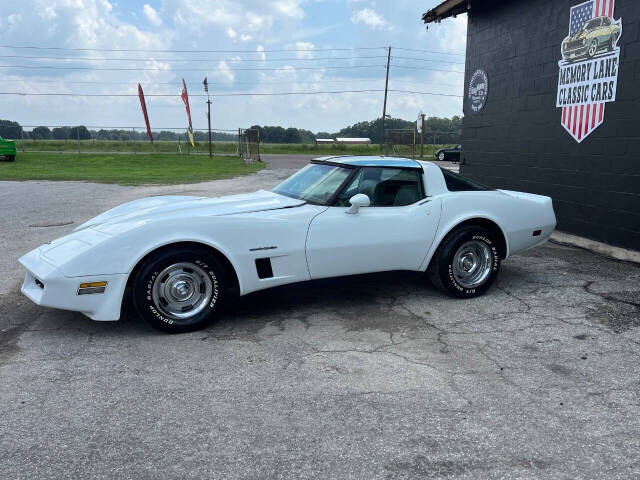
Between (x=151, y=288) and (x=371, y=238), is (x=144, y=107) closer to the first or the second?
(x=371, y=238)

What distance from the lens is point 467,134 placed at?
397 inches

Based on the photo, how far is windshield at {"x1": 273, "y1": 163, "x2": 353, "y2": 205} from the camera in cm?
448

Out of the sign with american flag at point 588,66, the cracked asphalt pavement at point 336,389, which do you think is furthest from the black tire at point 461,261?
the sign with american flag at point 588,66

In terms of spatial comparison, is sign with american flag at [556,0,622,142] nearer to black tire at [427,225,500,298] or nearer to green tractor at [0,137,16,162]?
black tire at [427,225,500,298]

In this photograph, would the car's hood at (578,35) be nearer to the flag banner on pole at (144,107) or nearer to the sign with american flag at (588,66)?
the sign with american flag at (588,66)

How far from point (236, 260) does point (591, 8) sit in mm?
6090

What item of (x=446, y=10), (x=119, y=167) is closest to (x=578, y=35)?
(x=446, y=10)

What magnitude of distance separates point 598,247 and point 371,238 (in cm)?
410

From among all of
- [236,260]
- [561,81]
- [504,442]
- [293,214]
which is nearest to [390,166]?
[293,214]

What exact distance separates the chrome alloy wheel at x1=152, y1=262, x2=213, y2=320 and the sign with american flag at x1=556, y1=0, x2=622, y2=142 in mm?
5720

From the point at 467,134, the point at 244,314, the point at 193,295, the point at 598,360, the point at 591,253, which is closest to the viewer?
the point at 598,360

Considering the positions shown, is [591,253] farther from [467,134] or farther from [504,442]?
[504,442]

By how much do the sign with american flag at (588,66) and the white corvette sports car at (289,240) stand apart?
2601mm

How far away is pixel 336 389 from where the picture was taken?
3064 mm
